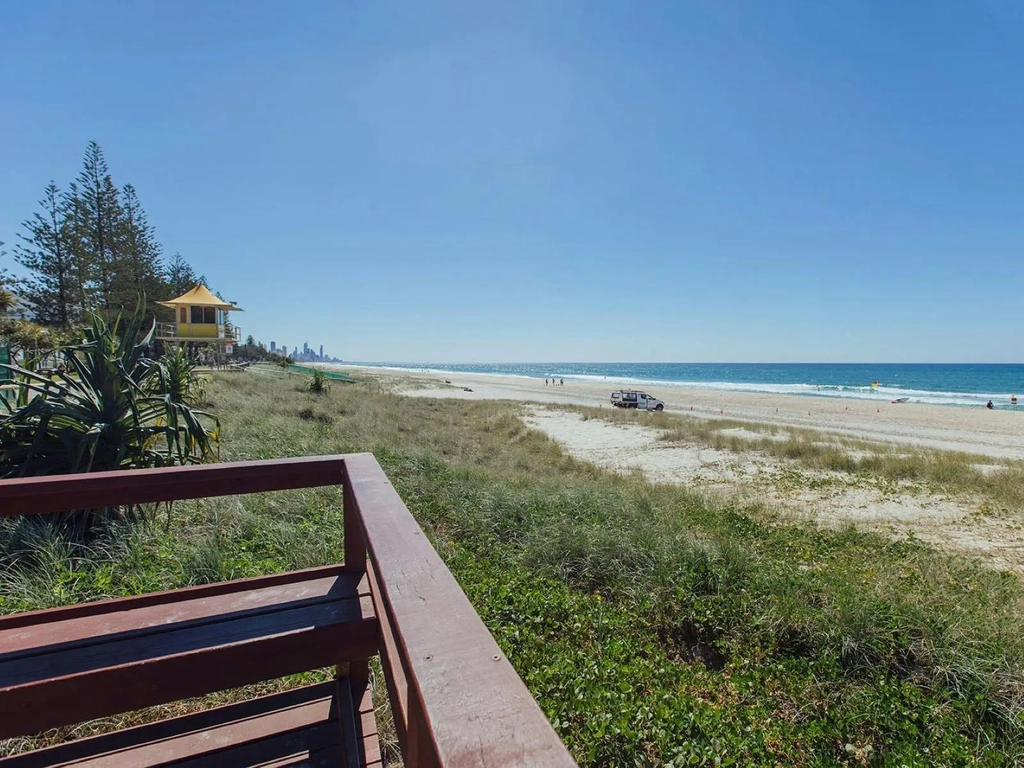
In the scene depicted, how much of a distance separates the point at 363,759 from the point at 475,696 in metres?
1.62

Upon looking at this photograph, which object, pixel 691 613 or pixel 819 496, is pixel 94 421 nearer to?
pixel 691 613

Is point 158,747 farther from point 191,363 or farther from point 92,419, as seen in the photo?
point 191,363

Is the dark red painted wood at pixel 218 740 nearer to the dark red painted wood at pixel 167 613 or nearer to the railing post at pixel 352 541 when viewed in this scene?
the dark red painted wood at pixel 167 613

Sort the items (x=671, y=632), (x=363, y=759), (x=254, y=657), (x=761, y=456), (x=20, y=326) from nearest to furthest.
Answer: (x=254, y=657)
(x=363, y=759)
(x=671, y=632)
(x=761, y=456)
(x=20, y=326)

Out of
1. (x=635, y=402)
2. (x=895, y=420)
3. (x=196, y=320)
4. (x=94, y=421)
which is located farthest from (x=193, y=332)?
(x=895, y=420)

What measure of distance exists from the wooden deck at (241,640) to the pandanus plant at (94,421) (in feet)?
6.52

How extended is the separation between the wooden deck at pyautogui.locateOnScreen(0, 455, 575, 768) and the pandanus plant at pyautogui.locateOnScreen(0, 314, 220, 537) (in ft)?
6.52

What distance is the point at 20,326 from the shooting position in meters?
21.8

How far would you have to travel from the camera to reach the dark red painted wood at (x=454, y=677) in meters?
0.61

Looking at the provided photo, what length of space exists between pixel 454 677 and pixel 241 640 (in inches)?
54.6

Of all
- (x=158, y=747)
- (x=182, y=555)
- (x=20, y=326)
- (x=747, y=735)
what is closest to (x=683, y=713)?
(x=747, y=735)

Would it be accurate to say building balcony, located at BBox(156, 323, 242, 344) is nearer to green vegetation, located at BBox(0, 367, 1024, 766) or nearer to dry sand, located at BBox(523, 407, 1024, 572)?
dry sand, located at BBox(523, 407, 1024, 572)

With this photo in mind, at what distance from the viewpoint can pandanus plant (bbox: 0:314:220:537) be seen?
3.52 m

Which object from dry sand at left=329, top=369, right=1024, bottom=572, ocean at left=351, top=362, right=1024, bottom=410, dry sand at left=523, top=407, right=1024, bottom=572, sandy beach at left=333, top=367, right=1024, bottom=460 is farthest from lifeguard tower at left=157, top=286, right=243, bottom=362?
ocean at left=351, top=362, right=1024, bottom=410
